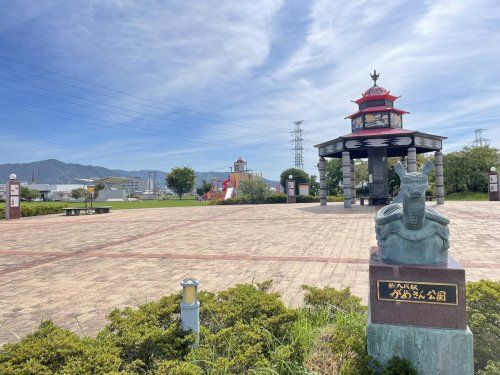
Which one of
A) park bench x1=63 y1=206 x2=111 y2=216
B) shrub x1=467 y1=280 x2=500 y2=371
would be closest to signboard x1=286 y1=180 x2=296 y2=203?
park bench x1=63 y1=206 x2=111 y2=216

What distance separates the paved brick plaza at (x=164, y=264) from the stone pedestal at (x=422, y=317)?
224 centimetres


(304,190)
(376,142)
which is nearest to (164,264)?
(376,142)

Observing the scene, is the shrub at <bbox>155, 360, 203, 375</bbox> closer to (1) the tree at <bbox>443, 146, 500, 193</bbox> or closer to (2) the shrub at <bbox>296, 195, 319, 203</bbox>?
(2) the shrub at <bbox>296, 195, 319, 203</bbox>

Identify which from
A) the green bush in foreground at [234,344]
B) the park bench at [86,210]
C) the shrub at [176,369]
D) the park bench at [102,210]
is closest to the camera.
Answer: the shrub at [176,369]

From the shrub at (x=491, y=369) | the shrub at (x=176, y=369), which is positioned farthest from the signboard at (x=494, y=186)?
the shrub at (x=176, y=369)

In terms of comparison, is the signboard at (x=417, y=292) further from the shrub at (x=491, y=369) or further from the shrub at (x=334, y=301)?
the shrub at (x=334, y=301)

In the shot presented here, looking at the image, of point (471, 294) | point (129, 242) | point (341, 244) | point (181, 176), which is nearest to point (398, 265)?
point (471, 294)

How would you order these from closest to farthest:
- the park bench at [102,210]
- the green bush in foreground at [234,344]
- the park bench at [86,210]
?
the green bush in foreground at [234,344], the park bench at [86,210], the park bench at [102,210]

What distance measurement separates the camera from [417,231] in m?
3.26

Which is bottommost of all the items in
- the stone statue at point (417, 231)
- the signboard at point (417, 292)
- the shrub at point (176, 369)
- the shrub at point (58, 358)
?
the shrub at point (176, 369)

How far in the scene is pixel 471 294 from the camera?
3.82 meters

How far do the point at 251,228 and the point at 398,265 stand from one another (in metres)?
11.3

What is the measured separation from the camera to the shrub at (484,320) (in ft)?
10.6

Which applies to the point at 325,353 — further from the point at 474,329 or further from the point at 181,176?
the point at 181,176
